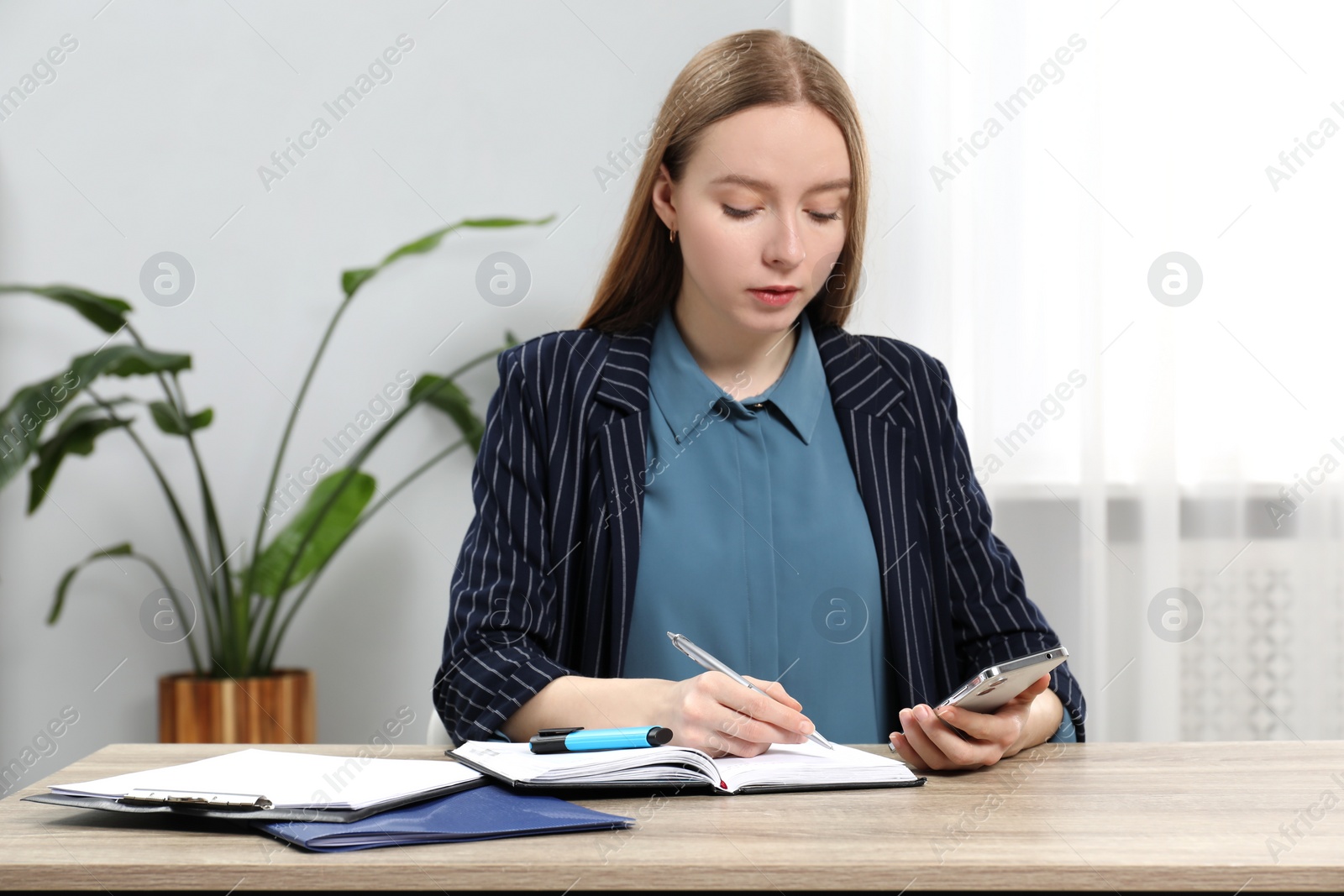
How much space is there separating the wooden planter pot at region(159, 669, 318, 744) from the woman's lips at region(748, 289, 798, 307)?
150 centimetres

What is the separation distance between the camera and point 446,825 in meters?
0.74

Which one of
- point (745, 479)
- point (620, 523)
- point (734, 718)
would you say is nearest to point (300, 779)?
point (734, 718)

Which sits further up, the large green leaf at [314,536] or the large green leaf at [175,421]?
the large green leaf at [175,421]

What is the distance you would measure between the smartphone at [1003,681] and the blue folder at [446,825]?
0.99 ft

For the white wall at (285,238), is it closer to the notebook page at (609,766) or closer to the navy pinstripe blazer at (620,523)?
the navy pinstripe blazer at (620,523)

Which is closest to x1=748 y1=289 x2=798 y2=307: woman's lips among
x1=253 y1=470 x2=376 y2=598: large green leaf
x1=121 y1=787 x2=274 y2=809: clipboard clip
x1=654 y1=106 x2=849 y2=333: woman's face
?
x1=654 y1=106 x2=849 y2=333: woman's face

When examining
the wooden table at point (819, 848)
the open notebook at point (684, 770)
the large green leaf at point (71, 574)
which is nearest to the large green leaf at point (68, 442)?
the large green leaf at point (71, 574)

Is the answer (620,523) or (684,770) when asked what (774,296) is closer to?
(620,523)

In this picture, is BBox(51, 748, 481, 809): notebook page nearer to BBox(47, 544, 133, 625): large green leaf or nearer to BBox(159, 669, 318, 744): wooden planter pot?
BBox(159, 669, 318, 744): wooden planter pot

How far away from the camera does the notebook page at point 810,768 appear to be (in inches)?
34.2

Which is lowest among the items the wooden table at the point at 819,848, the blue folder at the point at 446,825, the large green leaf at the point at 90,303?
the wooden table at the point at 819,848

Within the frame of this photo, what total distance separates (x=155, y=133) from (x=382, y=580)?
1132mm

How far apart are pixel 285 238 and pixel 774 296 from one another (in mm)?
1647

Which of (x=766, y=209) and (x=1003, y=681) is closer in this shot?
(x=1003, y=681)
